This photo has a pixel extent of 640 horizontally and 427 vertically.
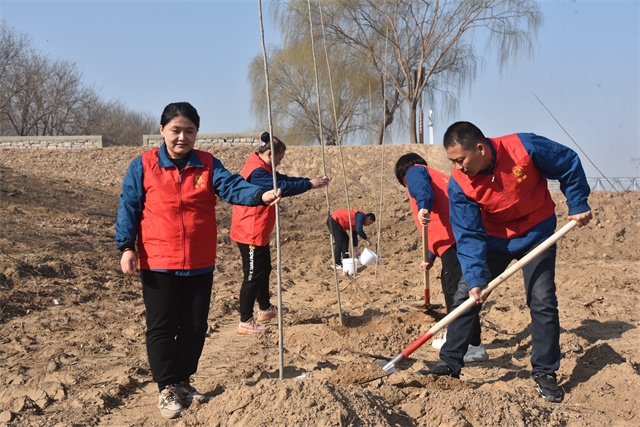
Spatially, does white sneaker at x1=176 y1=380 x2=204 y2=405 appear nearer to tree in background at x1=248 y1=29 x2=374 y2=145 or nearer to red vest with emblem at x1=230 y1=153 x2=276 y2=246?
red vest with emblem at x1=230 y1=153 x2=276 y2=246

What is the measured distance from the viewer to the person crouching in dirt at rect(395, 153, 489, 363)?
13.8 ft

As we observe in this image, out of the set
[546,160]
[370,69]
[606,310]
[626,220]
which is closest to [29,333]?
[546,160]

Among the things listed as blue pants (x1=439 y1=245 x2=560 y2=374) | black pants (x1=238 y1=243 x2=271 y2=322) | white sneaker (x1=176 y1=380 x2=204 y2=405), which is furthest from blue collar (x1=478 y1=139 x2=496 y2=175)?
A: black pants (x1=238 y1=243 x2=271 y2=322)

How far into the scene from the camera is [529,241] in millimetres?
3324

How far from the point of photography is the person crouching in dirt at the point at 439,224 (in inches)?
165

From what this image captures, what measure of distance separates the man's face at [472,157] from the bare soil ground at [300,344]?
1.28 metres

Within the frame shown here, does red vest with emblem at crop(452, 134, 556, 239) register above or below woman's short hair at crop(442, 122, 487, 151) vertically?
below

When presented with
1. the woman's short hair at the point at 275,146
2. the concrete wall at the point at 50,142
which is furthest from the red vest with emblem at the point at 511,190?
the concrete wall at the point at 50,142

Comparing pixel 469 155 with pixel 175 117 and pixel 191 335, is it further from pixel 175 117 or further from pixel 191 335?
pixel 191 335

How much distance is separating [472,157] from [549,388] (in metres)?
1.42

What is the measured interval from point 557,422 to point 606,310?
310 cm

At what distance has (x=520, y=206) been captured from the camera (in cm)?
326

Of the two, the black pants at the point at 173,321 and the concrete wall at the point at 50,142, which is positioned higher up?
the concrete wall at the point at 50,142

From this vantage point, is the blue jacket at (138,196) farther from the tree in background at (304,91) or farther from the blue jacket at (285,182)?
the tree in background at (304,91)
